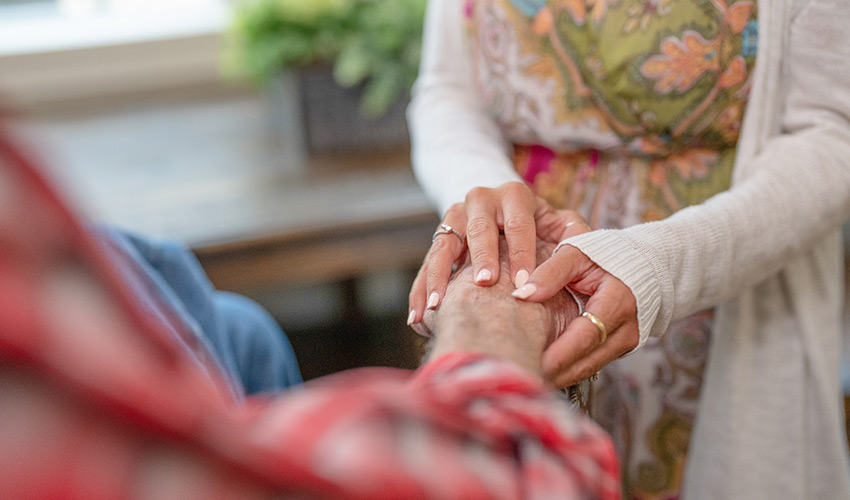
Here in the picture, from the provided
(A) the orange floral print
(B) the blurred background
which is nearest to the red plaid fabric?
(A) the orange floral print

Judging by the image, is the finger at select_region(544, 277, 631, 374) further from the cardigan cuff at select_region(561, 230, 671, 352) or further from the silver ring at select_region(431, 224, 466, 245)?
the silver ring at select_region(431, 224, 466, 245)

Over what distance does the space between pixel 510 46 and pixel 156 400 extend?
0.59 meters

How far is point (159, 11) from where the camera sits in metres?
3.09

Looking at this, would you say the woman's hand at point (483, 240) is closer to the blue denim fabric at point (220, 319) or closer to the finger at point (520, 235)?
the finger at point (520, 235)

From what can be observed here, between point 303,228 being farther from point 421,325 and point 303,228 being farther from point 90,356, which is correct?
point 90,356

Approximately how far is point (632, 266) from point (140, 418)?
392 millimetres

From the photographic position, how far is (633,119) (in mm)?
675

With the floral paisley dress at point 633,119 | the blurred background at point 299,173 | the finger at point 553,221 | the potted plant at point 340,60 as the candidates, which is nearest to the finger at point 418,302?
the finger at point 553,221

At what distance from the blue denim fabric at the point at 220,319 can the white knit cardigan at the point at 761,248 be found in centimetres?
35

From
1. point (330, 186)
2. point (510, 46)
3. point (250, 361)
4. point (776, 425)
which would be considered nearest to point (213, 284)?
point (330, 186)

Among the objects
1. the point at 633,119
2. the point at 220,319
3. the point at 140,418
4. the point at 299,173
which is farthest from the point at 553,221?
the point at 299,173

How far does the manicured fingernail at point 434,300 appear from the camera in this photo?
519mm

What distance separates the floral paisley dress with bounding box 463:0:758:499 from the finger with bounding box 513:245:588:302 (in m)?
0.22

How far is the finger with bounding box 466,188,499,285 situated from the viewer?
517mm
